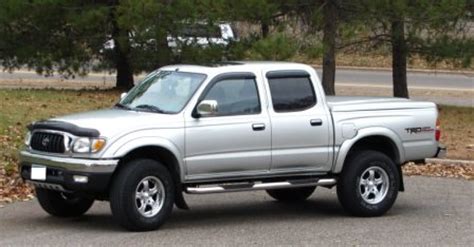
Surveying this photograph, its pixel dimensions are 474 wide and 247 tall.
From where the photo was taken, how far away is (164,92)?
10.1 m

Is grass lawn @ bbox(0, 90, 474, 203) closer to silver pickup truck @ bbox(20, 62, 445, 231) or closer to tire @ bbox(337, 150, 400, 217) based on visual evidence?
silver pickup truck @ bbox(20, 62, 445, 231)

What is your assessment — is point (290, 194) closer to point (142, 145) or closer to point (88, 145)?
point (142, 145)

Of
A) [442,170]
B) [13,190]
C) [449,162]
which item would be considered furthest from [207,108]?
[449,162]

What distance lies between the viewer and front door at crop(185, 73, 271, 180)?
9500 mm

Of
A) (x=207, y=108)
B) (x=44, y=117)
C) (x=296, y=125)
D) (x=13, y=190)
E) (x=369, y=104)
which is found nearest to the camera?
(x=207, y=108)

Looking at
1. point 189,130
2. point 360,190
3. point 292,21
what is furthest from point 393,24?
point 189,130

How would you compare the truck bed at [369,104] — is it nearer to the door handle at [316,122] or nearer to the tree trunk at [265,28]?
the door handle at [316,122]

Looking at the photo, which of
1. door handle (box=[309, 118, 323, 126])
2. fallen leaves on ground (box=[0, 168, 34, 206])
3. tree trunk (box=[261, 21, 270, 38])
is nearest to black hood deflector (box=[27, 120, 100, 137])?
fallen leaves on ground (box=[0, 168, 34, 206])

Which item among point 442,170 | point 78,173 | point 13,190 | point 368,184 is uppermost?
point 78,173

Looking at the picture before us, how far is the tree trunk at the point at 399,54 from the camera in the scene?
18.4m

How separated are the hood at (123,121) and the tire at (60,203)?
3.07ft

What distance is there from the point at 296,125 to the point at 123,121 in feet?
6.07

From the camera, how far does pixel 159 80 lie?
1034 centimetres

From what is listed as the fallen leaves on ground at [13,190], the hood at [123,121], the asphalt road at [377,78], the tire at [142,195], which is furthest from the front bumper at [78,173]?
the asphalt road at [377,78]
